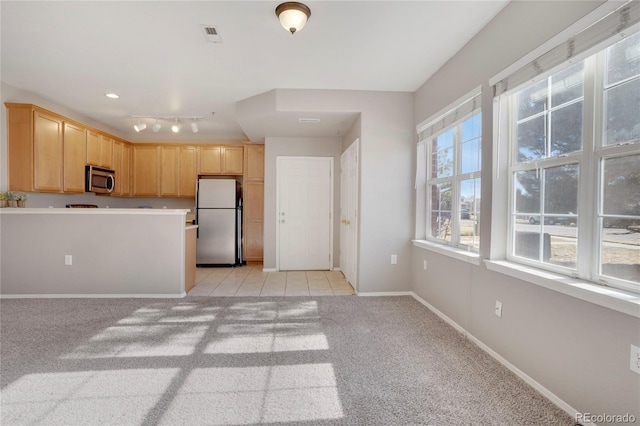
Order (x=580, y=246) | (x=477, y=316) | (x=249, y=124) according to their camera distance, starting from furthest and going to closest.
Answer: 1. (x=249, y=124)
2. (x=477, y=316)
3. (x=580, y=246)

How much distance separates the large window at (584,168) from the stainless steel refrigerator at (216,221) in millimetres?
4482

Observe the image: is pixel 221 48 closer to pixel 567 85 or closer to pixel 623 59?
→ pixel 567 85

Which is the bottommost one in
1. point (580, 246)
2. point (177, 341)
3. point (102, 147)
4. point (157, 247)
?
point (177, 341)

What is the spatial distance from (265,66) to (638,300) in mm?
3188

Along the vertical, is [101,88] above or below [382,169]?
above

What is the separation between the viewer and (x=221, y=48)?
275cm

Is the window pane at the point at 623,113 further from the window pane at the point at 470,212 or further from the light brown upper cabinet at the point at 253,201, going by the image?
the light brown upper cabinet at the point at 253,201

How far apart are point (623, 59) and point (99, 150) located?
19.9ft

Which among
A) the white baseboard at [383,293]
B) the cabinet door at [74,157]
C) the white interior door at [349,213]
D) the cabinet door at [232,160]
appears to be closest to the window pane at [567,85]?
the white interior door at [349,213]

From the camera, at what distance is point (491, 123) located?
2326mm

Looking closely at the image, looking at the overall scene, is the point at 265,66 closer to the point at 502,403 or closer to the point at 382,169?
the point at 382,169

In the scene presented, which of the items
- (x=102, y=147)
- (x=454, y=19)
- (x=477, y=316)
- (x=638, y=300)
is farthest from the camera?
(x=102, y=147)

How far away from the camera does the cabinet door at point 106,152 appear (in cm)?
503

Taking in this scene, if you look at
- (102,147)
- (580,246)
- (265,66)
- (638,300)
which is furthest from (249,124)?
(638,300)
